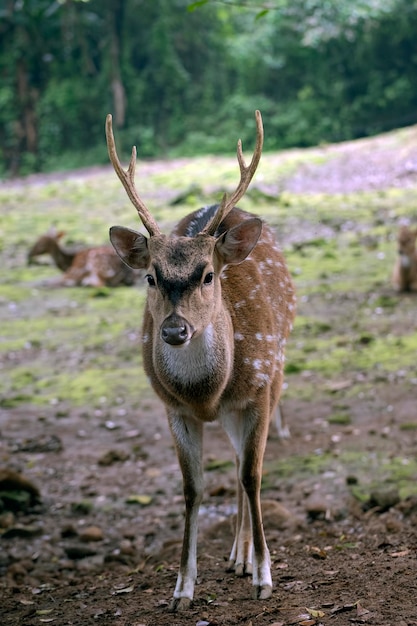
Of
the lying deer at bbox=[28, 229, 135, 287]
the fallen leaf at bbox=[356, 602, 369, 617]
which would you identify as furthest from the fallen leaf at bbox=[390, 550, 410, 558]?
the lying deer at bbox=[28, 229, 135, 287]

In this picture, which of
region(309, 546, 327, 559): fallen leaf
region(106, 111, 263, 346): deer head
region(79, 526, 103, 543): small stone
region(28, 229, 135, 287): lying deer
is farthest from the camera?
region(28, 229, 135, 287): lying deer

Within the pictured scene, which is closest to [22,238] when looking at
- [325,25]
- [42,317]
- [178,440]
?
[42,317]

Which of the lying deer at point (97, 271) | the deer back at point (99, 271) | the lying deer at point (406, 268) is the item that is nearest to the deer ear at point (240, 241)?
the lying deer at point (406, 268)

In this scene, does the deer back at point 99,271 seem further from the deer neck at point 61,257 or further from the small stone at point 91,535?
the small stone at point 91,535

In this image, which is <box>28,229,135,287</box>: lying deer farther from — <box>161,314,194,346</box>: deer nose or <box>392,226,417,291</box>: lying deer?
<box>161,314,194,346</box>: deer nose

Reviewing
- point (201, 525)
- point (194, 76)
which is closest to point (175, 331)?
point (201, 525)

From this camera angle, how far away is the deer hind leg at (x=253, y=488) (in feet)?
11.5

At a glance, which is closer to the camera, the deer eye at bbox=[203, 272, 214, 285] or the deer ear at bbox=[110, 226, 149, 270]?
the deer eye at bbox=[203, 272, 214, 285]

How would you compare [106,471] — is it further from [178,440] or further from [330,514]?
[178,440]

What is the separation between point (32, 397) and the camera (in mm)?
7402

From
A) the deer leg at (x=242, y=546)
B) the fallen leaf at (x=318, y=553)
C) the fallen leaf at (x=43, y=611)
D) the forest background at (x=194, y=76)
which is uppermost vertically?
the deer leg at (x=242, y=546)

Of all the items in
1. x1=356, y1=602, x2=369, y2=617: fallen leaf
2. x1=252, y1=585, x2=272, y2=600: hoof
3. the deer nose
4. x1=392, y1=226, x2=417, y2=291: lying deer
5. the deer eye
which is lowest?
x1=392, y1=226, x2=417, y2=291: lying deer

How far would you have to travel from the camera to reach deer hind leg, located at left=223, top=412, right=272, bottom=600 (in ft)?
11.5

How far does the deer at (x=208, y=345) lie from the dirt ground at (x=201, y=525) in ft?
0.83
